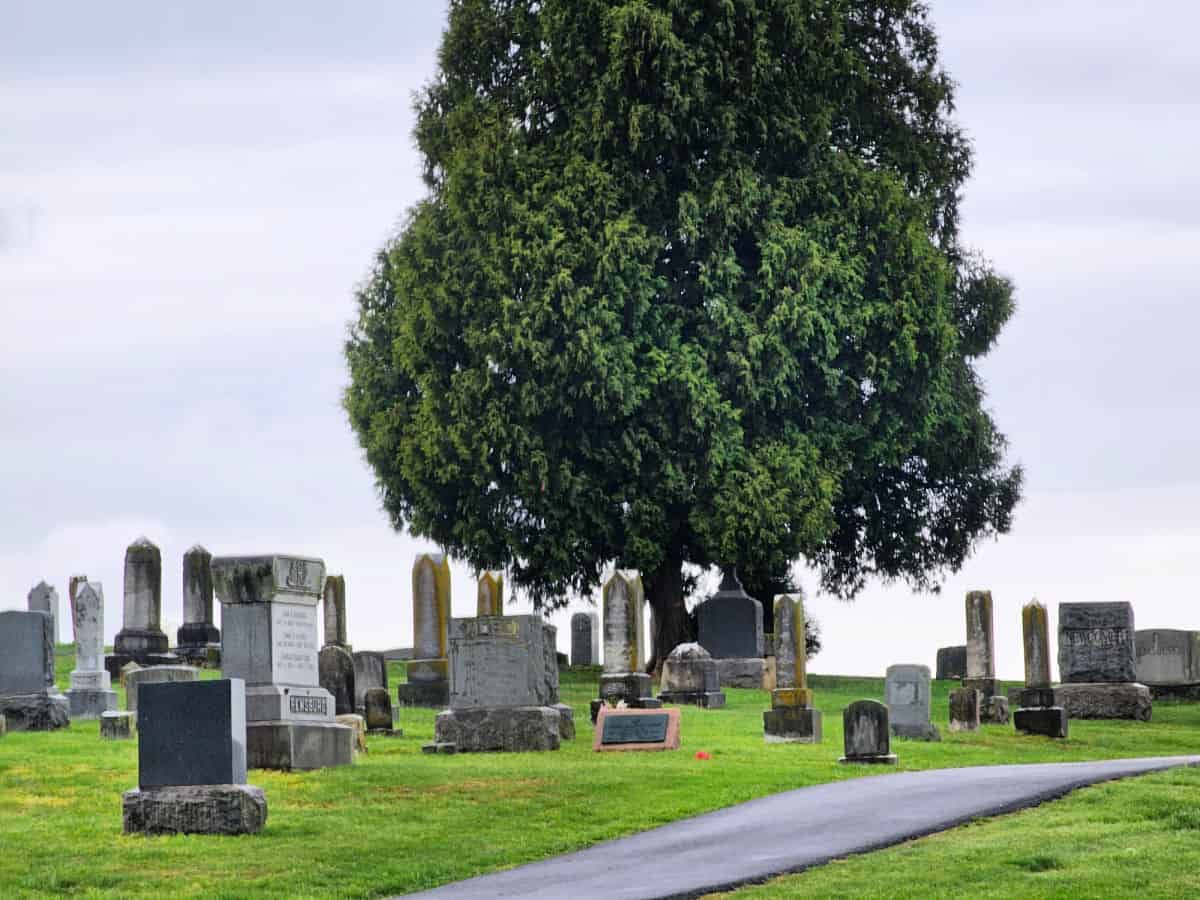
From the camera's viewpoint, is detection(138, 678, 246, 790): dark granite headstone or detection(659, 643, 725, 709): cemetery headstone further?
detection(659, 643, 725, 709): cemetery headstone

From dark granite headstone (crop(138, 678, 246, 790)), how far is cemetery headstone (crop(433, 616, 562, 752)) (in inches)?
271

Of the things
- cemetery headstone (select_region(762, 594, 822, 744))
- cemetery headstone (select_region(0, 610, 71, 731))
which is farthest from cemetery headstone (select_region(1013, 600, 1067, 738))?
cemetery headstone (select_region(0, 610, 71, 731))

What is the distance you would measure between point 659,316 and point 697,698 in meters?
8.84

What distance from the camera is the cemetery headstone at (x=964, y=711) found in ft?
95.1

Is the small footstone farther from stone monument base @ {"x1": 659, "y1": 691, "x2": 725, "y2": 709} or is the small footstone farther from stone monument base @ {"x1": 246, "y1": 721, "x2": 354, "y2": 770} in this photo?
stone monument base @ {"x1": 659, "y1": 691, "x2": 725, "y2": 709}

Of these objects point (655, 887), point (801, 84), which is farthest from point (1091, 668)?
point (655, 887)

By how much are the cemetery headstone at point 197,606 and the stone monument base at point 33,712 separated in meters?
10.5

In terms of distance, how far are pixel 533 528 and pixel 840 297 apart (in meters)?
7.76

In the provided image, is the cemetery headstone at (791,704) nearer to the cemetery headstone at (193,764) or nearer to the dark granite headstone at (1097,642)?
the dark granite headstone at (1097,642)

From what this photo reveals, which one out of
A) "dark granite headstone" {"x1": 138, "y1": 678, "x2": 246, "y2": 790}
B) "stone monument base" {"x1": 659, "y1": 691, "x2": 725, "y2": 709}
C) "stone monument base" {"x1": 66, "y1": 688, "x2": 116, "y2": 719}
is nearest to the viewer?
"dark granite headstone" {"x1": 138, "y1": 678, "x2": 246, "y2": 790}

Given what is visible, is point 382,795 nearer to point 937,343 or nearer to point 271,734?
point 271,734

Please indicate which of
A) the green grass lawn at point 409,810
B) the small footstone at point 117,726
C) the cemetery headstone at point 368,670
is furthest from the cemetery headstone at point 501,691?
the cemetery headstone at point 368,670

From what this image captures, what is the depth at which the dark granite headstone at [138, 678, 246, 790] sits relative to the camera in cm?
1750

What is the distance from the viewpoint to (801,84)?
40.3 m
